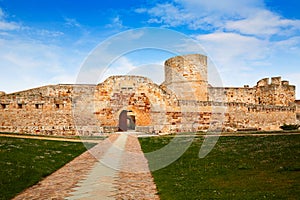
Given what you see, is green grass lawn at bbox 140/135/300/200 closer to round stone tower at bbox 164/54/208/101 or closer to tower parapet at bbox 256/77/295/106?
round stone tower at bbox 164/54/208/101

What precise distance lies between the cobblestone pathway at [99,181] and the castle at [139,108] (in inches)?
479

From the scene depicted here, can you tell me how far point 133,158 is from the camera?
1258 cm

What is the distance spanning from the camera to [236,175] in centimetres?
809

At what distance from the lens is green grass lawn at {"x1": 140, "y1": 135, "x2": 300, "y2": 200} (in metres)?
6.36

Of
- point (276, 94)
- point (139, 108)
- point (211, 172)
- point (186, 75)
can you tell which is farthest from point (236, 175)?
point (276, 94)

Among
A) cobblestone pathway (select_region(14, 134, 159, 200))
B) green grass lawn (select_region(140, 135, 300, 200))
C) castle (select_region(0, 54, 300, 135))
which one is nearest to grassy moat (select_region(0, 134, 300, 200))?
green grass lawn (select_region(140, 135, 300, 200))

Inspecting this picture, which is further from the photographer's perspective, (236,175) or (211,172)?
(211,172)

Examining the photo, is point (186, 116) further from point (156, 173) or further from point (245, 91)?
point (156, 173)

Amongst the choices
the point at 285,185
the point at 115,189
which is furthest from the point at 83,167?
the point at 285,185

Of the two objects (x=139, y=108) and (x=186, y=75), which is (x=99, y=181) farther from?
(x=186, y=75)

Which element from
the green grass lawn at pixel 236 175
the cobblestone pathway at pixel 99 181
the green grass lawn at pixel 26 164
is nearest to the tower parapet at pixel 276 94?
the green grass lawn at pixel 236 175

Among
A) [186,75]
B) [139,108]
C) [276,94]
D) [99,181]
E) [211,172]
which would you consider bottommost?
[99,181]

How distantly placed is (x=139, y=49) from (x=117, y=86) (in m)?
14.0

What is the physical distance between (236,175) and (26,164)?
6272mm
